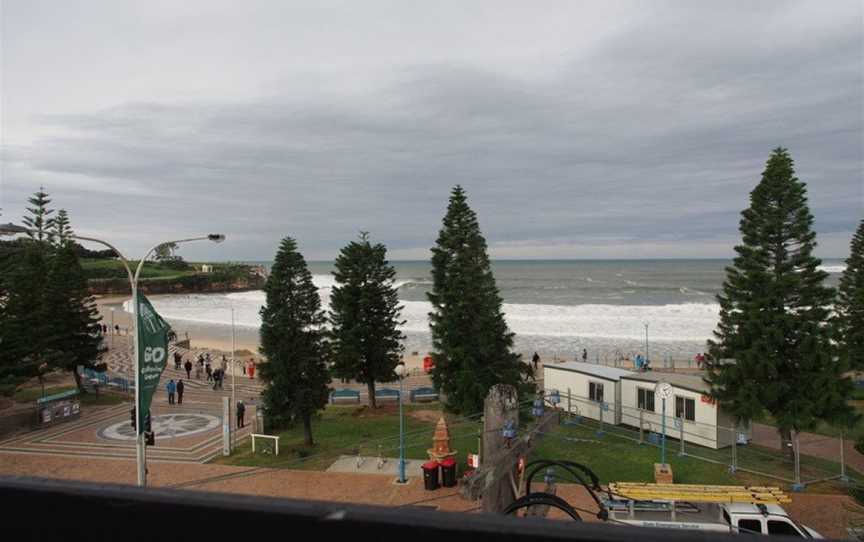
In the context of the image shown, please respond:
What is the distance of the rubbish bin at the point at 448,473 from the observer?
15.7 meters

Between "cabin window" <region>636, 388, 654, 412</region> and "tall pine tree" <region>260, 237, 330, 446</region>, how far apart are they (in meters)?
11.8

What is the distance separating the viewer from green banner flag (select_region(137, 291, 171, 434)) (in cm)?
1151

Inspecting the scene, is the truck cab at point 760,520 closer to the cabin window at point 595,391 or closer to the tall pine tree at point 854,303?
the cabin window at point 595,391

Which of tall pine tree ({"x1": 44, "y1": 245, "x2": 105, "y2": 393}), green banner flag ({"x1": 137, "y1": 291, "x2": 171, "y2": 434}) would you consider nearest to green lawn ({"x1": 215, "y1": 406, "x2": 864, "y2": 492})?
green banner flag ({"x1": 137, "y1": 291, "x2": 171, "y2": 434})

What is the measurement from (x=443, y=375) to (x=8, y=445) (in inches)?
662

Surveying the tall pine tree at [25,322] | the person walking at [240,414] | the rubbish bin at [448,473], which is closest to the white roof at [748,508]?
the rubbish bin at [448,473]

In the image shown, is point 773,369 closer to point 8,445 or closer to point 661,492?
point 661,492

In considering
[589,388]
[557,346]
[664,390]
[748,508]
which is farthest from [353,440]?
[557,346]

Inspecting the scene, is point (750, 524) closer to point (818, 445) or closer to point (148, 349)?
point (148, 349)

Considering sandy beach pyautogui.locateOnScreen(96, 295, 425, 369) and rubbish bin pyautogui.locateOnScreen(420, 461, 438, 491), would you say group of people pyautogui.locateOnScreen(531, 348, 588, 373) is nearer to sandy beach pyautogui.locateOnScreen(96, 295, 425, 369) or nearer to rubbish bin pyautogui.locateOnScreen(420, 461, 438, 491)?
sandy beach pyautogui.locateOnScreen(96, 295, 425, 369)

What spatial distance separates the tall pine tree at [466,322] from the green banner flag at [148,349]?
1164 centimetres

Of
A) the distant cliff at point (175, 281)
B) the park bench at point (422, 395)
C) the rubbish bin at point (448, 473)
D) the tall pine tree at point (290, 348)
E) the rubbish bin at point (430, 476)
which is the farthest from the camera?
the distant cliff at point (175, 281)

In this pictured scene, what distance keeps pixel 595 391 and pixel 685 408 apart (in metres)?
3.76

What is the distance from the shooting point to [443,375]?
22.5 metres
